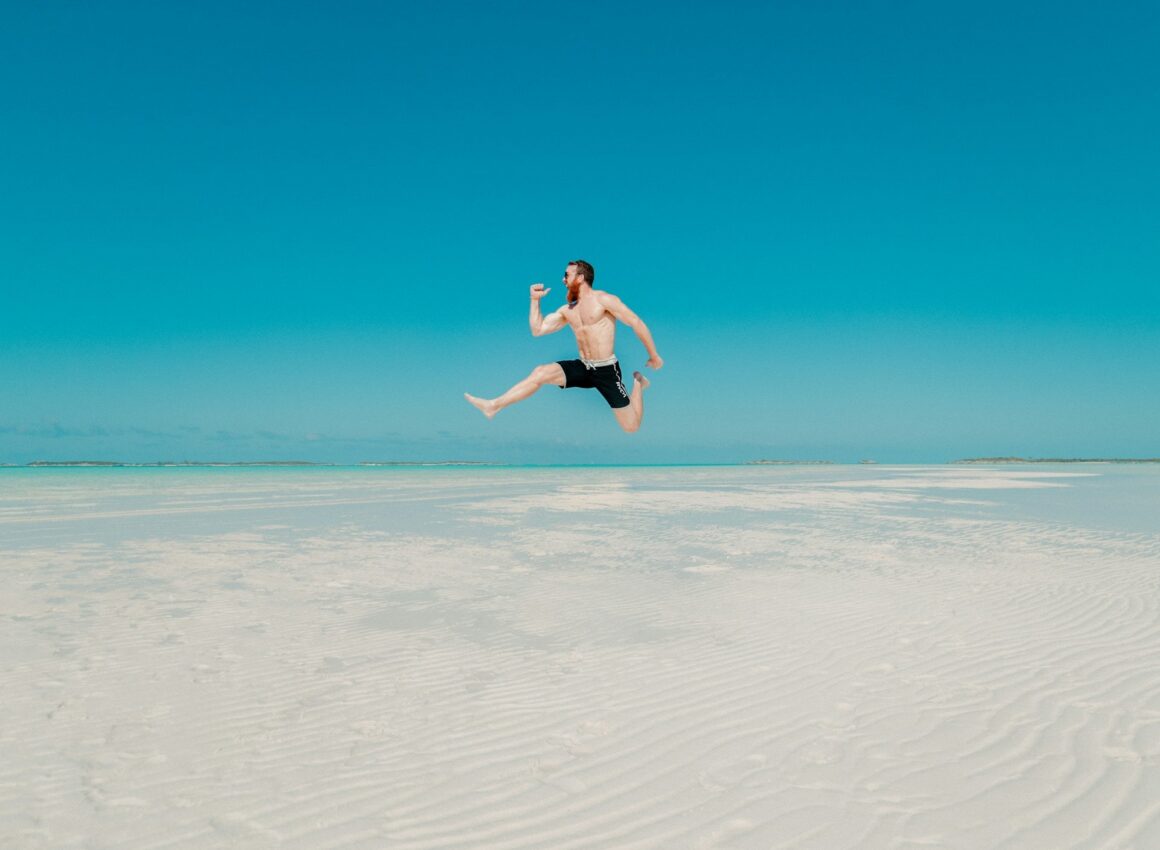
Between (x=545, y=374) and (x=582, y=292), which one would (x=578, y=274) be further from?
(x=545, y=374)

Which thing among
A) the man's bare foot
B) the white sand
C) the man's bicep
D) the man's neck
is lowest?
the white sand

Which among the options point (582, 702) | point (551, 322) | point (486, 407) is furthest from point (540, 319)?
point (582, 702)

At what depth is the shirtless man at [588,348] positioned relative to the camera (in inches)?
293

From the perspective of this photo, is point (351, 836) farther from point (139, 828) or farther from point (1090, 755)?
point (1090, 755)

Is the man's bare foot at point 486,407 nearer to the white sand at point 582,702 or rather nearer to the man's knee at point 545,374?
the man's knee at point 545,374

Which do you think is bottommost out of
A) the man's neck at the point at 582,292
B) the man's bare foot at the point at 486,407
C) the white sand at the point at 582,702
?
the white sand at the point at 582,702

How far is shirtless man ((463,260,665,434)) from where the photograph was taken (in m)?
7.43

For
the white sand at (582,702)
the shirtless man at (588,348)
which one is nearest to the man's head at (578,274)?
the shirtless man at (588,348)

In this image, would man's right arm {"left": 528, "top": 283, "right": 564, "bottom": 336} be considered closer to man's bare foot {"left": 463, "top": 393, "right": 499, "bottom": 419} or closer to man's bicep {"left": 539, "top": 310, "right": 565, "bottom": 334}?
man's bicep {"left": 539, "top": 310, "right": 565, "bottom": 334}

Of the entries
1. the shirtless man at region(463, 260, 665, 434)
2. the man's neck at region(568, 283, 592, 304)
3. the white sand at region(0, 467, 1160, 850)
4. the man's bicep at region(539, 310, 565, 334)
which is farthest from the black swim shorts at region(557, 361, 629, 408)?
the white sand at region(0, 467, 1160, 850)

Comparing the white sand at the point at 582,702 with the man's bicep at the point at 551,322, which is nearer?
the white sand at the point at 582,702

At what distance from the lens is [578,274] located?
734 centimetres

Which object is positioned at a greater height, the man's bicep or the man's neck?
the man's neck

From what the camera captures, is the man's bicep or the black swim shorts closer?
the man's bicep
